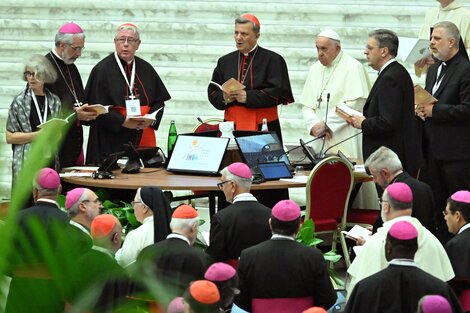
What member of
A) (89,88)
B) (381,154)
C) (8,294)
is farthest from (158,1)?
(8,294)

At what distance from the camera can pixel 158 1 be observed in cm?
1267

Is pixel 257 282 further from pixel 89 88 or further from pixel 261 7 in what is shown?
pixel 261 7

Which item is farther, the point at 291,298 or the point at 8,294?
the point at 291,298

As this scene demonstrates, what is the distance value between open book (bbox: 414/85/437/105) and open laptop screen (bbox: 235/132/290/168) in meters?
1.21

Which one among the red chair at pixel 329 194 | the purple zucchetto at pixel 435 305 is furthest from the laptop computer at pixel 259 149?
the purple zucchetto at pixel 435 305

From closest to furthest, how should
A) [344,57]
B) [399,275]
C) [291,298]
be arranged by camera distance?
[399,275]
[291,298]
[344,57]

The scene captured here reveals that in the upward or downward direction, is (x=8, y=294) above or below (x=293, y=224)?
above

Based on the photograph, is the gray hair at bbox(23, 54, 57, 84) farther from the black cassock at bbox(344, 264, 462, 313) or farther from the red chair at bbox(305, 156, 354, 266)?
the black cassock at bbox(344, 264, 462, 313)

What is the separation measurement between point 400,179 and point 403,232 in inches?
76.7

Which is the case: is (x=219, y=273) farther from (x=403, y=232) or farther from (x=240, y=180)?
(x=240, y=180)

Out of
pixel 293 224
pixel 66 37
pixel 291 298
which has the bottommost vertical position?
pixel 291 298

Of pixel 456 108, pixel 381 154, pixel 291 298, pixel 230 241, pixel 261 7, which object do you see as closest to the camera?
pixel 291 298

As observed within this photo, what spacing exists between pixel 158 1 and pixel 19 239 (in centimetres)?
1187

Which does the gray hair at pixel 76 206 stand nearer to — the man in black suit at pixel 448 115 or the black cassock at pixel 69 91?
the black cassock at pixel 69 91
